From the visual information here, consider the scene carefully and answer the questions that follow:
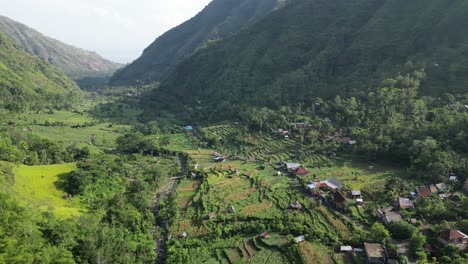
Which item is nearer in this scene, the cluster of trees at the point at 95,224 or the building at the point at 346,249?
the cluster of trees at the point at 95,224

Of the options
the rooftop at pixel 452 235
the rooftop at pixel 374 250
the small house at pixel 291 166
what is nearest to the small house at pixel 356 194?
the rooftop at pixel 374 250

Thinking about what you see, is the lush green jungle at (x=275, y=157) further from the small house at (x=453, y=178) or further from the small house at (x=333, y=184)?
the small house at (x=453, y=178)

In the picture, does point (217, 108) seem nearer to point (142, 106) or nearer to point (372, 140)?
point (142, 106)

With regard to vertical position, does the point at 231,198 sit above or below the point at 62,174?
below

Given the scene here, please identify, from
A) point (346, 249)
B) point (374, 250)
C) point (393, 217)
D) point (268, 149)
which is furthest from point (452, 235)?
point (268, 149)

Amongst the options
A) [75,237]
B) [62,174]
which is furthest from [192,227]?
[62,174]

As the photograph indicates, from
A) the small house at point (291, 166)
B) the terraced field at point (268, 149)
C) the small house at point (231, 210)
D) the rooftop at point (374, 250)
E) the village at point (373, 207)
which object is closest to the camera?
the rooftop at point (374, 250)

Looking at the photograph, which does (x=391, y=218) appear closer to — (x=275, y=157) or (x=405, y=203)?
(x=405, y=203)
